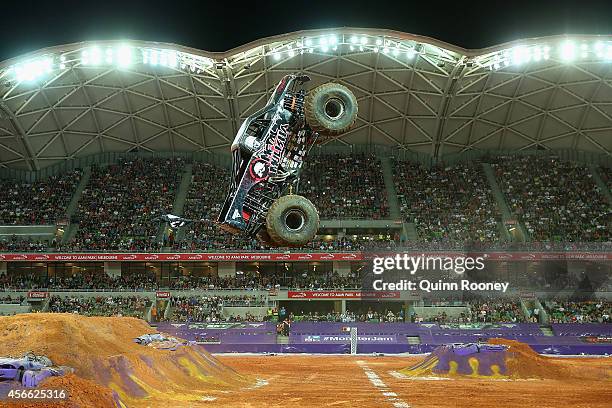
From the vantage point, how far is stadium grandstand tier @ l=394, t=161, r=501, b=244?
55750mm

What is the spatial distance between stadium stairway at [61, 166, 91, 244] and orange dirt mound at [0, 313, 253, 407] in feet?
127

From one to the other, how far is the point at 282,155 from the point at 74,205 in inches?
1803

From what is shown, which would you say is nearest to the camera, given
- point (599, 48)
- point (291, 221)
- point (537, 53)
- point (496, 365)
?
point (291, 221)

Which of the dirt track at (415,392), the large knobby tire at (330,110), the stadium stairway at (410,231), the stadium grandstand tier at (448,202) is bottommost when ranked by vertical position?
the dirt track at (415,392)

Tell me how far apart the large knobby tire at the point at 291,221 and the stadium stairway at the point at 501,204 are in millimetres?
39536

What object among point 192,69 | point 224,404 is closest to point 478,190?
point 192,69

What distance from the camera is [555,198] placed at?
59312 millimetres

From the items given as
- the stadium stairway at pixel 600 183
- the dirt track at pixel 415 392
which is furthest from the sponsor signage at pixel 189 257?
the stadium stairway at pixel 600 183

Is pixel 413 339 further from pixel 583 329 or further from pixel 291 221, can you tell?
pixel 291 221

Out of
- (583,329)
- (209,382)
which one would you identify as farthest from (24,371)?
(583,329)

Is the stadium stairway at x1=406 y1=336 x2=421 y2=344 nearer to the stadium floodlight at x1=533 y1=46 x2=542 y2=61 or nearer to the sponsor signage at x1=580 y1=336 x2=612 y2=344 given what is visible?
the sponsor signage at x1=580 y1=336 x2=612 y2=344

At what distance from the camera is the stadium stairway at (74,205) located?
57.3 metres

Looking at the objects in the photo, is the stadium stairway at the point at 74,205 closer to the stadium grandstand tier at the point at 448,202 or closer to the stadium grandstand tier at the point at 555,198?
the stadium grandstand tier at the point at 448,202

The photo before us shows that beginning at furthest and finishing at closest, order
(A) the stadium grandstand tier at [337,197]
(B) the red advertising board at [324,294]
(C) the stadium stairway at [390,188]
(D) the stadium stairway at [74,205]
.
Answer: (C) the stadium stairway at [390,188], (D) the stadium stairway at [74,205], (B) the red advertising board at [324,294], (A) the stadium grandstand tier at [337,197]
